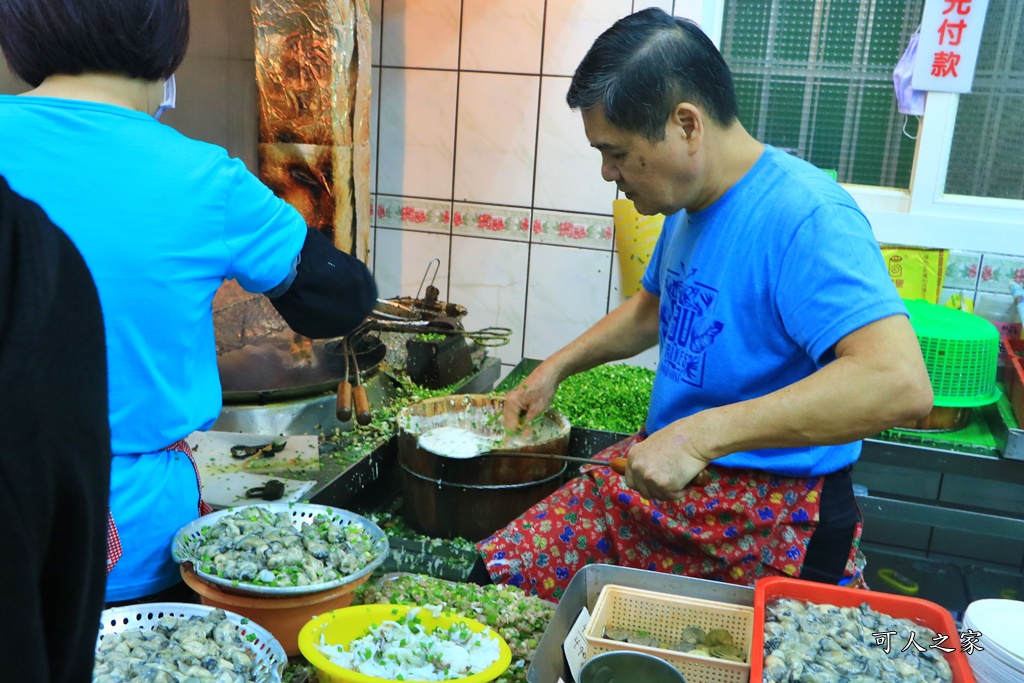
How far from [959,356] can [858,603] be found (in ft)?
6.27

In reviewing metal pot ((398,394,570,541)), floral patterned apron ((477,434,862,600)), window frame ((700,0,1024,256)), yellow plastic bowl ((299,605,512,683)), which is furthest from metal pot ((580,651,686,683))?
window frame ((700,0,1024,256))

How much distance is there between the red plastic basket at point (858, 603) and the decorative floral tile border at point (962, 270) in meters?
2.37

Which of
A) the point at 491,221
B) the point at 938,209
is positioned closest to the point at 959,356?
the point at 938,209

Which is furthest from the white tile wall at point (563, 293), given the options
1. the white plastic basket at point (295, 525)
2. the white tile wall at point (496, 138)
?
the white plastic basket at point (295, 525)

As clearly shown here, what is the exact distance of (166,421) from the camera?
1386mm

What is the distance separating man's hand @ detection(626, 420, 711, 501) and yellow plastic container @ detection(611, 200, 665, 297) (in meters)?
2.08

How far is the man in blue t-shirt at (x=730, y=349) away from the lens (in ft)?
4.75

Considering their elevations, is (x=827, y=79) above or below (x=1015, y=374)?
above

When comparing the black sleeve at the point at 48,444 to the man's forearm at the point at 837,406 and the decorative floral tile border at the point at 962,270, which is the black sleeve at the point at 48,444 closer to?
the man's forearm at the point at 837,406

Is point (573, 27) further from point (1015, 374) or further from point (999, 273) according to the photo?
point (1015, 374)

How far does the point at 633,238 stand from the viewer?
3539 millimetres

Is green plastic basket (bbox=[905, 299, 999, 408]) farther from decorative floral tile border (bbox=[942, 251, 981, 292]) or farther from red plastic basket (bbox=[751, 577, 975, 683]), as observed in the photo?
red plastic basket (bbox=[751, 577, 975, 683])

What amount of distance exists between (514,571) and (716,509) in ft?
1.40

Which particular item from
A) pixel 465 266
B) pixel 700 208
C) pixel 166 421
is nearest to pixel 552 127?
pixel 465 266
